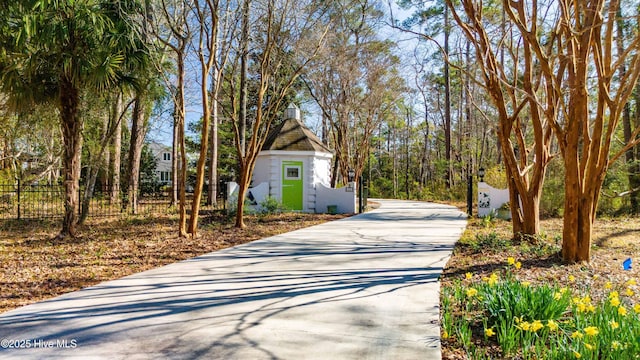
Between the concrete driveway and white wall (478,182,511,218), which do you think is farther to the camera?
white wall (478,182,511,218)

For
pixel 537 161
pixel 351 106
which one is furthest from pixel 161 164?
pixel 537 161

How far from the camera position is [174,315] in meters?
3.84

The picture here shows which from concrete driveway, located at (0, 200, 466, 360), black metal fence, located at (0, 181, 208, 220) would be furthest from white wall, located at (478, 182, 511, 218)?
black metal fence, located at (0, 181, 208, 220)

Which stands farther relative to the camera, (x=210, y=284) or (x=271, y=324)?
(x=210, y=284)

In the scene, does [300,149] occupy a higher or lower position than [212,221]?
higher

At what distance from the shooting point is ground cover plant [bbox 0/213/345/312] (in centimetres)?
527

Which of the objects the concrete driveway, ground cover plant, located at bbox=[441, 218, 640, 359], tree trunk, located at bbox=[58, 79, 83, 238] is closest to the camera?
ground cover plant, located at bbox=[441, 218, 640, 359]

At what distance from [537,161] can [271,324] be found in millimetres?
6297

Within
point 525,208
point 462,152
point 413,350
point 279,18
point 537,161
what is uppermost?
point 279,18

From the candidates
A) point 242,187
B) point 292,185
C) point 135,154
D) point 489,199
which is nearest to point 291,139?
point 292,185

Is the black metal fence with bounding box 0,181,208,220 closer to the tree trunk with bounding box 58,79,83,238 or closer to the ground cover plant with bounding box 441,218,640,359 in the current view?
the tree trunk with bounding box 58,79,83,238

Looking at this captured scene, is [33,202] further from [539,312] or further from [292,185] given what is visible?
[539,312]

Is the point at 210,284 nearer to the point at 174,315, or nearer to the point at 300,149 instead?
the point at 174,315

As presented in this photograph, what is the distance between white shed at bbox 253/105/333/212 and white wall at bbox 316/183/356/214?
6.2 inches
